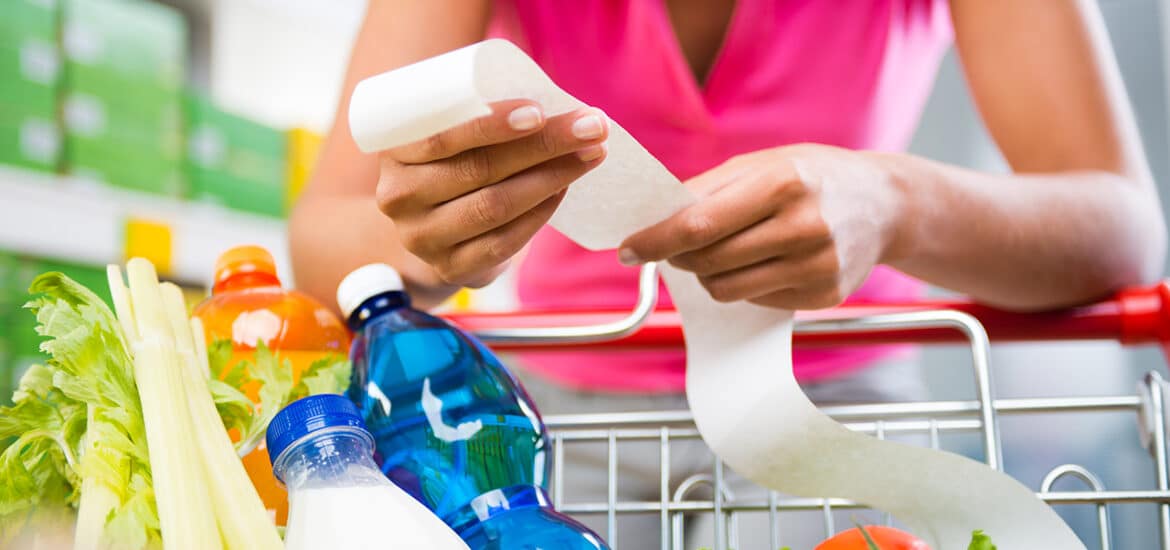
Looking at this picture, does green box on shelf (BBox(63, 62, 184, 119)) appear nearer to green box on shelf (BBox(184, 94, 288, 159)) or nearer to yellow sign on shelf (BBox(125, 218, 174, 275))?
green box on shelf (BBox(184, 94, 288, 159))

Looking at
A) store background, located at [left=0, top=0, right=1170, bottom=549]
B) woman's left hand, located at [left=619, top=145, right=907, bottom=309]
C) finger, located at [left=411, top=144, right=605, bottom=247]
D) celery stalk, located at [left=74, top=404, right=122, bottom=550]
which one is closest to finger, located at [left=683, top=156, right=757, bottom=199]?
woman's left hand, located at [left=619, top=145, right=907, bottom=309]

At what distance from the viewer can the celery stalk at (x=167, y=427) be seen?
1.38 ft

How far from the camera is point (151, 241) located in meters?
1.82

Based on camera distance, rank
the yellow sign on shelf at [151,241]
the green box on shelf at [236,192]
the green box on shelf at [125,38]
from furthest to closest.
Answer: the green box on shelf at [236,192] → the yellow sign on shelf at [151,241] → the green box on shelf at [125,38]

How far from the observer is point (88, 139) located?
5.41ft

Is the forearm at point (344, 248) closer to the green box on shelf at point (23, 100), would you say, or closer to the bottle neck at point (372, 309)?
the bottle neck at point (372, 309)

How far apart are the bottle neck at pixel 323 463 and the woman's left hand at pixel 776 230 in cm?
20

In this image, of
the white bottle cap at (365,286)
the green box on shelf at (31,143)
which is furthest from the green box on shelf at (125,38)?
the white bottle cap at (365,286)

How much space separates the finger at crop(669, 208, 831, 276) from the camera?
0.61 meters

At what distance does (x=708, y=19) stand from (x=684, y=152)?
0.15 m

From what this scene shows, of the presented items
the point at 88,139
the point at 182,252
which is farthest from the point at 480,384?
the point at 182,252

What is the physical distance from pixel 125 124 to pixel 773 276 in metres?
1.37

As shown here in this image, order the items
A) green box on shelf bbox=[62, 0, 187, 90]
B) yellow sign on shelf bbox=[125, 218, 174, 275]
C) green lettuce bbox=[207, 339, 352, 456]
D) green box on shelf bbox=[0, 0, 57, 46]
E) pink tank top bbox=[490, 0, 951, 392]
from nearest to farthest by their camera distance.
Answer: green lettuce bbox=[207, 339, 352, 456], pink tank top bbox=[490, 0, 951, 392], green box on shelf bbox=[0, 0, 57, 46], green box on shelf bbox=[62, 0, 187, 90], yellow sign on shelf bbox=[125, 218, 174, 275]

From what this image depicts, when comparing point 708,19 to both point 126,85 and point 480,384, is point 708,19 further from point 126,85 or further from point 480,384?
point 126,85
